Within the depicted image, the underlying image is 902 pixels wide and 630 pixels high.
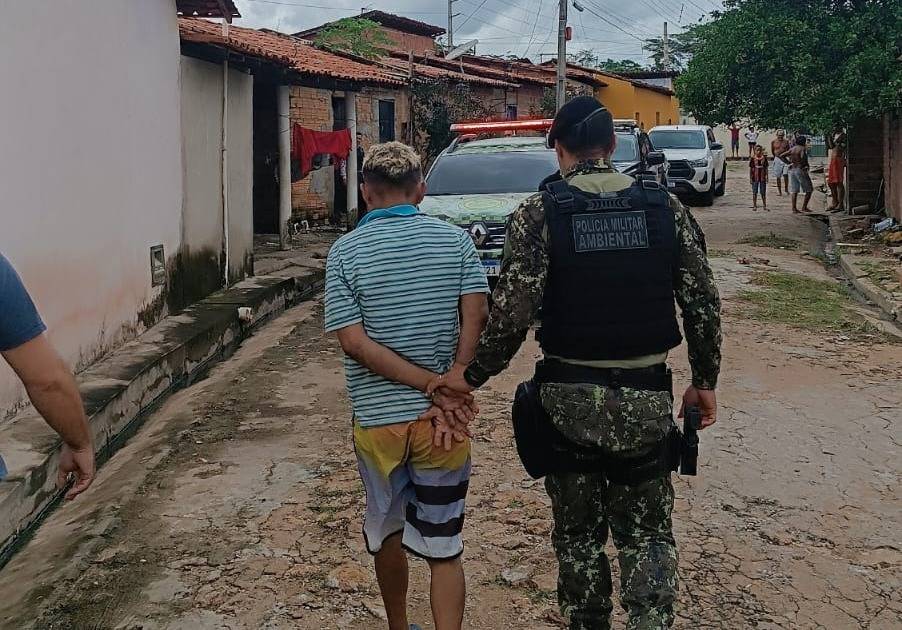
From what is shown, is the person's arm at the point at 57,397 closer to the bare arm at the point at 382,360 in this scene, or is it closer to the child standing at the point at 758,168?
the bare arm at the point at 382,360

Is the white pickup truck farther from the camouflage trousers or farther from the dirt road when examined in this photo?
the camouflage trousers

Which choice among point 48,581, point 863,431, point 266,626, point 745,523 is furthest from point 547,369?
point 863,431

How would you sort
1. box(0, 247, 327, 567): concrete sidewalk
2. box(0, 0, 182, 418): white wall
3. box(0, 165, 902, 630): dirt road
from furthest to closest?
1. box(0, 0, 182, 418): white wall
2. box(0, 247, 327, 567): concrete sidewalk
3. box(0, 165, 902, 630): dirt road

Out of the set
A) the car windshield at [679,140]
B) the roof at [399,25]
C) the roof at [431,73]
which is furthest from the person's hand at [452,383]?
the roof at [399,25]

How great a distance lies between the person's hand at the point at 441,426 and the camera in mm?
3039

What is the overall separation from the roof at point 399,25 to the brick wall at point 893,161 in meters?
16.3

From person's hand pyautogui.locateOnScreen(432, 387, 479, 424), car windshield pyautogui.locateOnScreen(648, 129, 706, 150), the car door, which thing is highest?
car windshield pyautogui.locateOnScreen(648, 129, 706, 150)

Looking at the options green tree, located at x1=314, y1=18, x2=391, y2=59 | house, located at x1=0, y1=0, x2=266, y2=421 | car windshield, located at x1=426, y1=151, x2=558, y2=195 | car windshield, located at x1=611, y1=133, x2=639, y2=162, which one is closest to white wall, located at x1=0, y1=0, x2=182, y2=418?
house, located at x1=0, y1=0, x2=266, y2=421

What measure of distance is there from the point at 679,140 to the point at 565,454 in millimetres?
21675

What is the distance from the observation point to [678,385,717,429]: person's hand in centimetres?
323

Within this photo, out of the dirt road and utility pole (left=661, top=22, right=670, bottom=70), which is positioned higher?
utility pole (left=661, top=22, right=670, bottom=70)

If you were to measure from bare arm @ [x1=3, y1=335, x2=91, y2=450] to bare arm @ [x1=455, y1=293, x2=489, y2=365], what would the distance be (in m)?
1.14

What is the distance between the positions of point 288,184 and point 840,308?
7.87m

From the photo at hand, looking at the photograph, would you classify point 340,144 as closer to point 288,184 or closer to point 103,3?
point 288,184
